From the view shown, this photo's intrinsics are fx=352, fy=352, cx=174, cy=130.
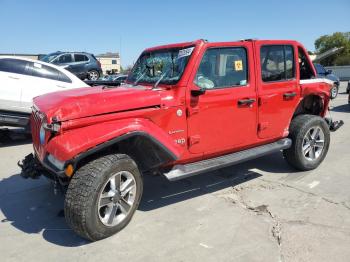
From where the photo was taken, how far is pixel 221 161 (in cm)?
421

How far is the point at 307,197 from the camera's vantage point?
4305mm

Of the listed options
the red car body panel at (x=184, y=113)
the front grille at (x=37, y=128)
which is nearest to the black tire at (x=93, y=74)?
the red car body panel at (x=184, y=113)

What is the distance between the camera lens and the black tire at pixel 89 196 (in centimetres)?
315

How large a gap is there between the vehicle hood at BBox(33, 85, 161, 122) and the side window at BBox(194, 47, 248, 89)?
67 centimetres

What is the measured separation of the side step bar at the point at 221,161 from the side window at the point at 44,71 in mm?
4827

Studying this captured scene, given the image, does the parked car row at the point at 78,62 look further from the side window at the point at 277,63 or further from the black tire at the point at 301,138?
the black tire at the point at 301,138

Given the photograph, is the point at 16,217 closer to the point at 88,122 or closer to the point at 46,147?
the point at 46,147

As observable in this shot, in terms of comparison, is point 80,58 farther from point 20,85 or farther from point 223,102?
point 223,102

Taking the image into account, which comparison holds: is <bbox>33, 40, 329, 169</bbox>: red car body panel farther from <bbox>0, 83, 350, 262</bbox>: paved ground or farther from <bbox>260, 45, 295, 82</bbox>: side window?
<bbox>0, 83, 350, 262</bbox>: paved ground

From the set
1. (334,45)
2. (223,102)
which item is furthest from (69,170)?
(334,45)

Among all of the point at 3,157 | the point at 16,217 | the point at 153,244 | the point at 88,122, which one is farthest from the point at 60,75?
the point at 153,244

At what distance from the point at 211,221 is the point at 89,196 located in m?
1.35

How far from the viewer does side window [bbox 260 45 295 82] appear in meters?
4.62

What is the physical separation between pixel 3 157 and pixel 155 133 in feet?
13.9
